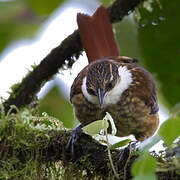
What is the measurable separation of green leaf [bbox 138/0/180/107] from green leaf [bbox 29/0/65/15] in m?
0.72

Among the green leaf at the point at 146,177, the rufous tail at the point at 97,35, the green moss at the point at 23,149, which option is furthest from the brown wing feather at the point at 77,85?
the green leaf at the point at 146,177

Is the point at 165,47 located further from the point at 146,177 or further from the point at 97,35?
the point at 146,177

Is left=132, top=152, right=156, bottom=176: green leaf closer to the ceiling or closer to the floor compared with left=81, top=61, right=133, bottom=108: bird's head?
closer to the floor

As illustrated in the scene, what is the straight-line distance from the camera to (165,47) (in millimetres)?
2795

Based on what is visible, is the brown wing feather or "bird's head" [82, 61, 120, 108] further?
the brown wing feather

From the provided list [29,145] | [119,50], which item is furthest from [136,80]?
[29,145]

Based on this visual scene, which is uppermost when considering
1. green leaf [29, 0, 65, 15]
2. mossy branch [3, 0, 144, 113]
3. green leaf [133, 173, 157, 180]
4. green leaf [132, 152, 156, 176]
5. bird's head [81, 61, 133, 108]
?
green leaf [29, 0, 65, 15]

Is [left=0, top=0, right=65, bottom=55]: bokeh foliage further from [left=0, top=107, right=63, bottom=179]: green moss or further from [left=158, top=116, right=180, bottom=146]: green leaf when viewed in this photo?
[left=158, top=116, right=180, bottom=146]: green leaf

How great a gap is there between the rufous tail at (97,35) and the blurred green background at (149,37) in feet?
0.91

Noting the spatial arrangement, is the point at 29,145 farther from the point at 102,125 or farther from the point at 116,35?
the point at 116,35

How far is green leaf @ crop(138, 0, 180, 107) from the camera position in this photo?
269 cm

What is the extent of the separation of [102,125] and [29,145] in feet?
1.40

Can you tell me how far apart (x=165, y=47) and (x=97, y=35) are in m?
0.72

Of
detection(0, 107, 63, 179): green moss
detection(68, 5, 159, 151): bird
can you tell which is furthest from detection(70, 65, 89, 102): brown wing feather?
detection(0, 107, 63, 179): green moss
